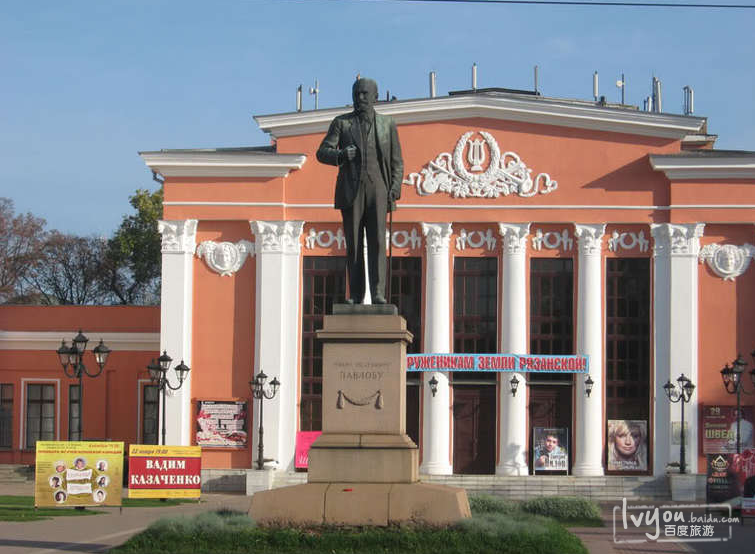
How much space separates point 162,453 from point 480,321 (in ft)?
45.0

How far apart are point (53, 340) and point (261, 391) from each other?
37.0ft

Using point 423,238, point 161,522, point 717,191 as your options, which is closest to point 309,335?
point 423,238

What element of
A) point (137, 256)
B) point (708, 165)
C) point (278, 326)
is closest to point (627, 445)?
point (708, 165)

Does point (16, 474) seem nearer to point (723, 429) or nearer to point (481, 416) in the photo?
point (481, 416)

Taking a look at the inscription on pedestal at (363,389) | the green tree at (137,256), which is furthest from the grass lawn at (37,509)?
the green tree at (137,256)

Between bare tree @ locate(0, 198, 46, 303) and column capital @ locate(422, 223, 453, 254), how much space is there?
35164mm

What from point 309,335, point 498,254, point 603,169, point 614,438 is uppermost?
point 603,169

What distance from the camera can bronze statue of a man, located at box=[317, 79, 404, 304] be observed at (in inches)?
696

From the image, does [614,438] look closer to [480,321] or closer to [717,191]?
[480,321]

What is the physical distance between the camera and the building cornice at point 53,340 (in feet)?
150

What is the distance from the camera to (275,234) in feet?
135

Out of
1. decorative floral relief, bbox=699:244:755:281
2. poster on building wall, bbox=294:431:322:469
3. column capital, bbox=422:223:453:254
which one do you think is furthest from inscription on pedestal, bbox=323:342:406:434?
decorative floral relief, bbox=699:244:755:281

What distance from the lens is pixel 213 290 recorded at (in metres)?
41.2

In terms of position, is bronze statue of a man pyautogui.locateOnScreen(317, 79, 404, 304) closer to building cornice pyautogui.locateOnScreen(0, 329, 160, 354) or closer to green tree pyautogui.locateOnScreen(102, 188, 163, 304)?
building cornice pyautogui.locateOnScreen(0, 329, 160, 354)
